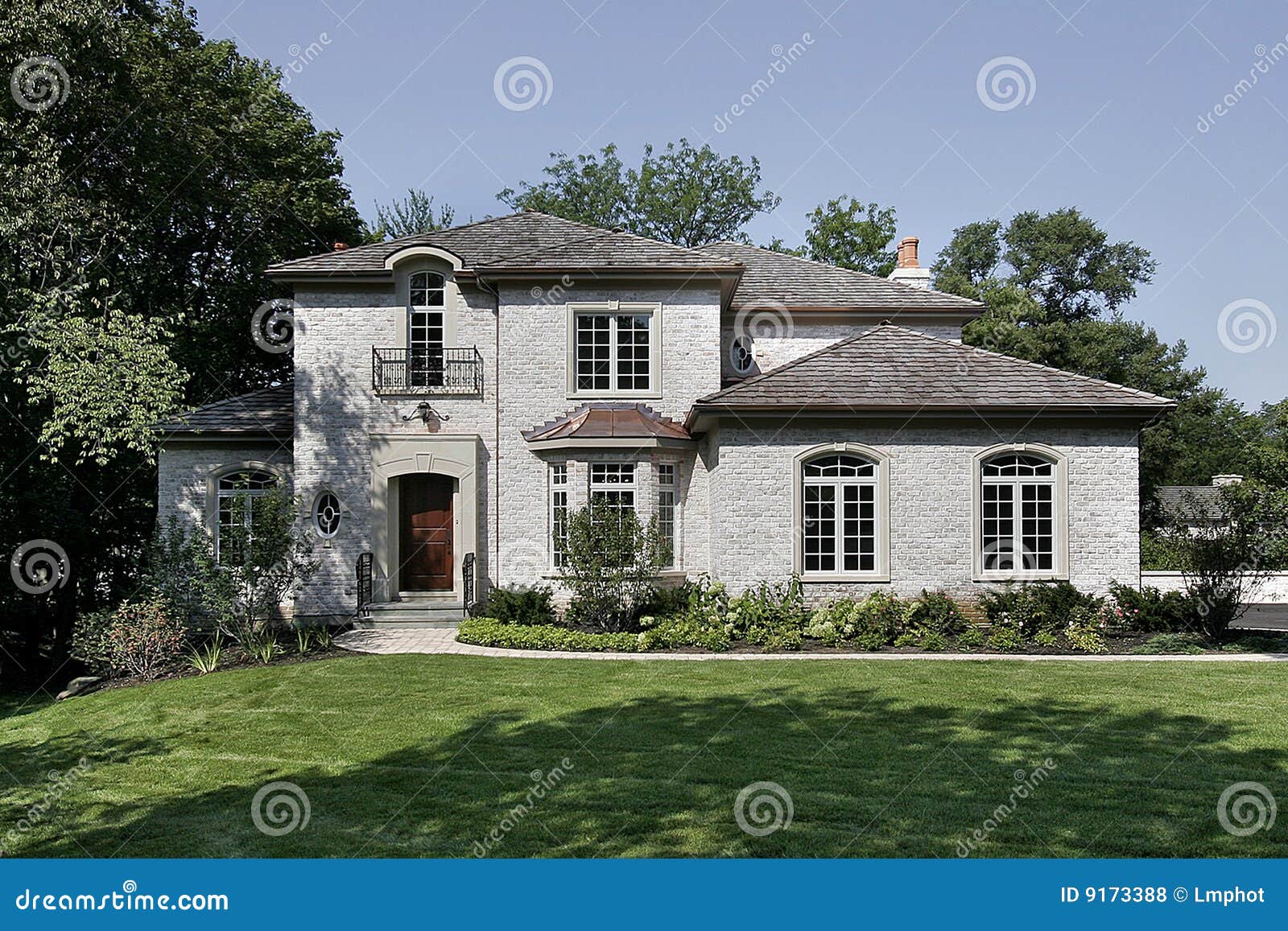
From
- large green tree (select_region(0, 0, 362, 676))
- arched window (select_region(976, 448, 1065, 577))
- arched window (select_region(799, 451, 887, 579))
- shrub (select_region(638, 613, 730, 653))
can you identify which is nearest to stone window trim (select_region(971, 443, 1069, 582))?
arched window (select_region(976, 448, 1065, 577))

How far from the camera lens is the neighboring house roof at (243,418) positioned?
57.6 feet

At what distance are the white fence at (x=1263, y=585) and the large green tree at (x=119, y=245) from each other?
23.8 m

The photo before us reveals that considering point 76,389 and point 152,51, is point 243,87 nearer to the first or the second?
point 152,51

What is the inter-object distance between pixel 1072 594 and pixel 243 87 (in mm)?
24562

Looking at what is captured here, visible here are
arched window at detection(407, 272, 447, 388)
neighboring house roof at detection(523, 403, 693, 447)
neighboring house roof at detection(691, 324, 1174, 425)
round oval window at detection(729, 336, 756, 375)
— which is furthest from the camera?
round oval window at detection(729, 336, 756, 375)

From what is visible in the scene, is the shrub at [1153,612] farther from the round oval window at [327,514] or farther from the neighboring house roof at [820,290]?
the round oval window at [327,514]

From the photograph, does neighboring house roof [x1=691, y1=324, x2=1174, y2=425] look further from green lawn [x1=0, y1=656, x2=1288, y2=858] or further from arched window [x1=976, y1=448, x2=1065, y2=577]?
green lawn [x1=0, y1=656, x2=1288, y2=858]

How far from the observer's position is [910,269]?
22969mm

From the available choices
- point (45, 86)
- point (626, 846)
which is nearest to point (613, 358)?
point (45, 86)

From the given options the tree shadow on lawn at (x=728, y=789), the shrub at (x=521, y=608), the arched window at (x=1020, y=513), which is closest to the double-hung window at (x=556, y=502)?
the shrub at (x=521, y=608)

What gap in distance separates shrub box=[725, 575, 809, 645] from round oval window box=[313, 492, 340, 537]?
8.09 meters

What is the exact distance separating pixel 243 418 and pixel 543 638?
8.66m

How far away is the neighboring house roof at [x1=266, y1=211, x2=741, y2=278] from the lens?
56.0 feet

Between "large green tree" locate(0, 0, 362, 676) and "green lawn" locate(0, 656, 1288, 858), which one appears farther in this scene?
"large green tree" locate(0, 0, 362, 676)
